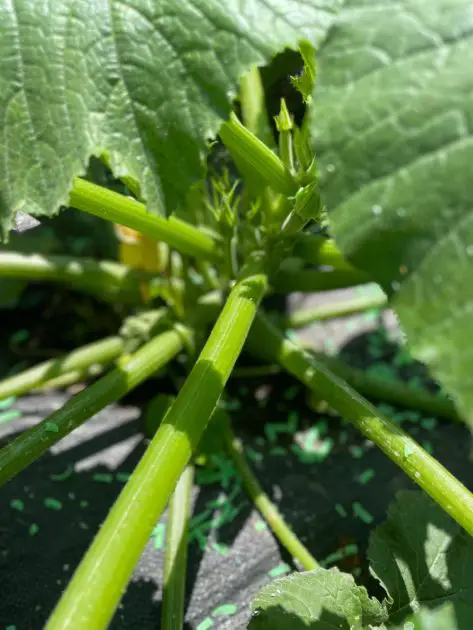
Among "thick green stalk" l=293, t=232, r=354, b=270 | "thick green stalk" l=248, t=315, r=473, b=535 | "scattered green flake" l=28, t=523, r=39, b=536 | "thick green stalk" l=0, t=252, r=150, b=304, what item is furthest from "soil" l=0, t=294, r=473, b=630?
"thick green stalk" l=293, t=232, r=354, b=270

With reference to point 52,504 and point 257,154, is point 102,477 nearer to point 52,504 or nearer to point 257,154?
point 52,504

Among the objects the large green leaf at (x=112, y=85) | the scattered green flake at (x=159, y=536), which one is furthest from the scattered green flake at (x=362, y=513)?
the large green leaf at (x=112, y=85)

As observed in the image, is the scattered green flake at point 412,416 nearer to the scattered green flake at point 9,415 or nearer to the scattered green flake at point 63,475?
the scattered green flake at point 63,475

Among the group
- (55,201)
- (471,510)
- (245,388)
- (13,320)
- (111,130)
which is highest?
(111,130)

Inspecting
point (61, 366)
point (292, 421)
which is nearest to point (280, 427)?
point (292, 421)

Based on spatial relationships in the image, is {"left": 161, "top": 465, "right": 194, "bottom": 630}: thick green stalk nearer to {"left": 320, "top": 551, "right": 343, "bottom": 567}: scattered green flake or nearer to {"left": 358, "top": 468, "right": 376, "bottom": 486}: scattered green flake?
{"left": 320, "top": 551, "right": 343, "bottom": 567}: scattered green flake

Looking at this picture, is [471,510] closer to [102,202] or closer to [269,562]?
[269,562]

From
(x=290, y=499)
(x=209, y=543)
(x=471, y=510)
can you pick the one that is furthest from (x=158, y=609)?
(x=471, y=510)
